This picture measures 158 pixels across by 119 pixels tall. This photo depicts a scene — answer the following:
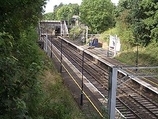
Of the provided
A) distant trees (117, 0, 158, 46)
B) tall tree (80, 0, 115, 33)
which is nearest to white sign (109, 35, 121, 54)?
distant trees (117, 0, 158, 46)

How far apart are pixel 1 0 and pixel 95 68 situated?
1060 inches

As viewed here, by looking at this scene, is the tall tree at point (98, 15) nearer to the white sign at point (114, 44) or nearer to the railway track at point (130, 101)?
the white sign at point (114, 44)

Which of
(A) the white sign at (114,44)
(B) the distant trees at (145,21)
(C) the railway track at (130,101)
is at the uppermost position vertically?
(B) the distant trees at (145,21)

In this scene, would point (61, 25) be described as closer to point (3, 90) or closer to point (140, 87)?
point (140, 87)

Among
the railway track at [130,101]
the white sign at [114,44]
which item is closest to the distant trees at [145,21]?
the white sign at [114,44]

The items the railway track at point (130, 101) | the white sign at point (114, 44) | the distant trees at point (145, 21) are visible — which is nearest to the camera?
the railway track at point (130, 101)

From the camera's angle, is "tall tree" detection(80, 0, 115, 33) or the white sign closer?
the white sign

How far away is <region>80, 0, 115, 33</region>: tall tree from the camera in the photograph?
60.8 metres

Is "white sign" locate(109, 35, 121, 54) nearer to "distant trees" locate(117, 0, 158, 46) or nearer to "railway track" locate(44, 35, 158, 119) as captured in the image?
"distant trees" locate(117, 0, 158, 46)

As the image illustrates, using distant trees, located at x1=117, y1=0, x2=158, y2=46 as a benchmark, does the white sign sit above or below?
below

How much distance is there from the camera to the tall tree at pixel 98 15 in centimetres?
6081

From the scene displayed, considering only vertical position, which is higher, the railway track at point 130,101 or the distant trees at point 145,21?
the distant trees at point 145,21

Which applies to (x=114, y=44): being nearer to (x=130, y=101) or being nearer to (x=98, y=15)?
(x=130, y=101)

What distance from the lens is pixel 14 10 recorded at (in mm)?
7801
